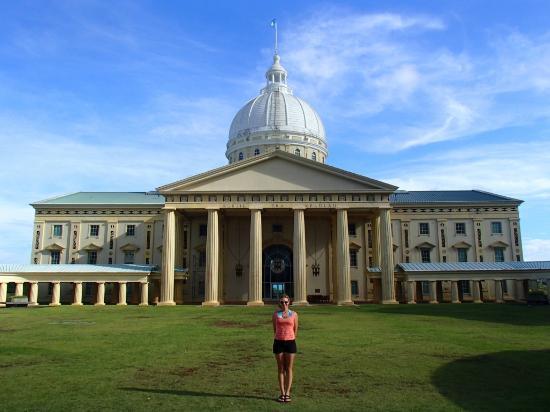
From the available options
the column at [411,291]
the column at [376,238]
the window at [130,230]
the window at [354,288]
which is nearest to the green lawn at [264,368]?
the column at [411,291]

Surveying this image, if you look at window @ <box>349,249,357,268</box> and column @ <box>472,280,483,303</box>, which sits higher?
window @ <box>349,249,357,268</box>

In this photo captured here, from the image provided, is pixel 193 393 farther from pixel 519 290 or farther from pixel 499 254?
pixel 499 254

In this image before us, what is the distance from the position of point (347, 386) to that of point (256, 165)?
48528mm

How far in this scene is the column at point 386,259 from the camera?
5997 centimetres

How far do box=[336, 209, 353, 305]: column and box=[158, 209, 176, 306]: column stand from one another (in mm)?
19053

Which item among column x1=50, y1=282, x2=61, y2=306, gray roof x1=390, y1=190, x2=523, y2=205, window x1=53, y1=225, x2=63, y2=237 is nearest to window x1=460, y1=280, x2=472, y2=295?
gray roof x1=390, y1=190, x2=523, y2=205

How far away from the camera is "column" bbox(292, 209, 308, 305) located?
59562 mm

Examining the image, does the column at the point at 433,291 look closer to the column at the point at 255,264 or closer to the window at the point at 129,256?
the column at the point at 255,264

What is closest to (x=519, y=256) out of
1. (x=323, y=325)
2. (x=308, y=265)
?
(x=308, y=265)

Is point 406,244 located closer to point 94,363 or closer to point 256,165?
point 256,165

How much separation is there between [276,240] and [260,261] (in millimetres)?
9963

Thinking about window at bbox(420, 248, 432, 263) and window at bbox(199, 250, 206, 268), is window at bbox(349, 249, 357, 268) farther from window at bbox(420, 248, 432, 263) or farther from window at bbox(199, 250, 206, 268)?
window at bbox(199, 250, 206, 268)

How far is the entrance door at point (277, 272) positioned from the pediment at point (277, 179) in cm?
1189

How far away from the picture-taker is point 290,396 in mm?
13836
